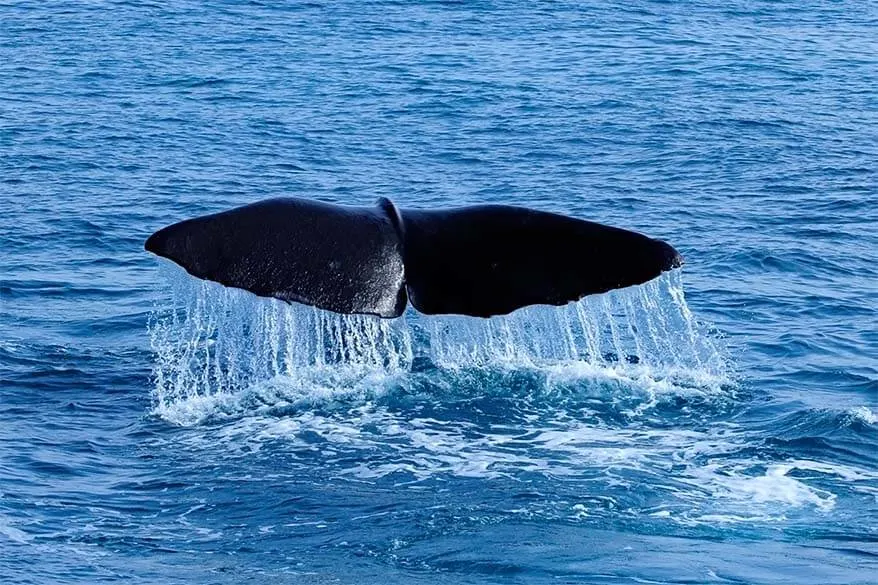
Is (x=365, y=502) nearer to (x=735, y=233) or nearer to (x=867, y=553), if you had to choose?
(x=867, y=553)

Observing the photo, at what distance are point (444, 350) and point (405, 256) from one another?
15.3 ft

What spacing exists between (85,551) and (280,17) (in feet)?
78.7

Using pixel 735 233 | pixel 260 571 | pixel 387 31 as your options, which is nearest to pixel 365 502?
pixel 260 571

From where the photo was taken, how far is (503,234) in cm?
742

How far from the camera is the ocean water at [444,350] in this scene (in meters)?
8.27

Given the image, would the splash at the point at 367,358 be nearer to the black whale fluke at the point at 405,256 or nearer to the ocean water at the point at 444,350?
the ocean water at the point at 444,350

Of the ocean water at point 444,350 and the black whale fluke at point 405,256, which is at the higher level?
the black whale fluke at point 405,256

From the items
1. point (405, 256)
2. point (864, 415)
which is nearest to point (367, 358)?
point (864, 415)

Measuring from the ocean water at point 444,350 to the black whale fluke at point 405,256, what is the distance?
170mm

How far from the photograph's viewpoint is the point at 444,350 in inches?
469

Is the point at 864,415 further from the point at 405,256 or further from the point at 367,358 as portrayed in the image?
the point at 405,256

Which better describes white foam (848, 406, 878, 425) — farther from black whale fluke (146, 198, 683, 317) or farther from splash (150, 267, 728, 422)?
black whale fluke (146, 198, 683, 317)

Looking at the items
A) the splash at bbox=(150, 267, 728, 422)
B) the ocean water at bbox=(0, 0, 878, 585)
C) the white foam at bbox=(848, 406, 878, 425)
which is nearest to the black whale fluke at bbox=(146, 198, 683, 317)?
the ocean water at bbox=(0, 0, 878, 585)

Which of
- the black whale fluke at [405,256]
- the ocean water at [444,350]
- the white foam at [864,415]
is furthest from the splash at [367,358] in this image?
the black whale fluke at [405,256]
